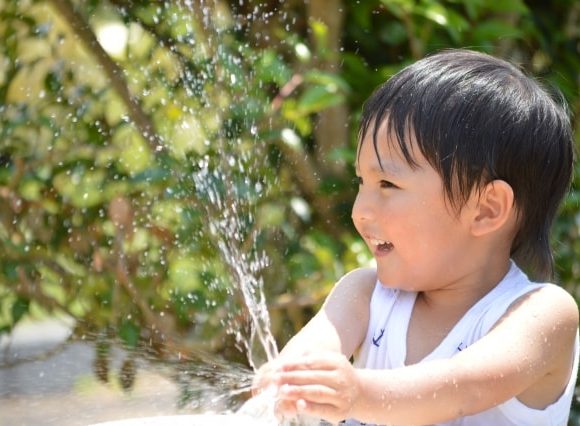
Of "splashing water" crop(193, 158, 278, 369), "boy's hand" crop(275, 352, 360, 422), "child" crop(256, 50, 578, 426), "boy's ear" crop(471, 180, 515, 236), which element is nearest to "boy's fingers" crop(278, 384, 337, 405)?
"boy's hand" crop(275, 352, 360, 422)

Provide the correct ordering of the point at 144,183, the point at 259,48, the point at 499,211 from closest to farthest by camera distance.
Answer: the point at 499,211, the point at 144,183, the point at 259,48

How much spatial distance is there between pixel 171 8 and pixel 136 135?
0.29 meters

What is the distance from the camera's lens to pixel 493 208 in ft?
5.55

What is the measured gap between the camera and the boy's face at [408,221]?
1654mm

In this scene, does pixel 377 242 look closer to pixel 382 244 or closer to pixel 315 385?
pixel 382 244

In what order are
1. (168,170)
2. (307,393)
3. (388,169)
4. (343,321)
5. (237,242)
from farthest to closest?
(237,242) → (168,170) → (343,321) → (388,169) → (307,393)

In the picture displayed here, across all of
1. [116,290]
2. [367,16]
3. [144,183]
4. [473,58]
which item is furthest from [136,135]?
[473,58]

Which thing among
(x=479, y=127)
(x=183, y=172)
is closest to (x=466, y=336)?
(x=479, y=127)

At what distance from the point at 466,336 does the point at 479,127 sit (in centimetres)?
29

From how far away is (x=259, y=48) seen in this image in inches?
111

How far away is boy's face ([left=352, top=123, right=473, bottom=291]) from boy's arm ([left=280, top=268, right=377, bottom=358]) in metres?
0.11

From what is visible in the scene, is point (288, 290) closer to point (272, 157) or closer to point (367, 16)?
point (272, 157)

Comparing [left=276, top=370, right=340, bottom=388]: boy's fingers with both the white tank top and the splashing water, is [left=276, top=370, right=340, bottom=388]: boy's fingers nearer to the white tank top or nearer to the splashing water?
the white tank top

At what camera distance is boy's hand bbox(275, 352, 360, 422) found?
137cm
